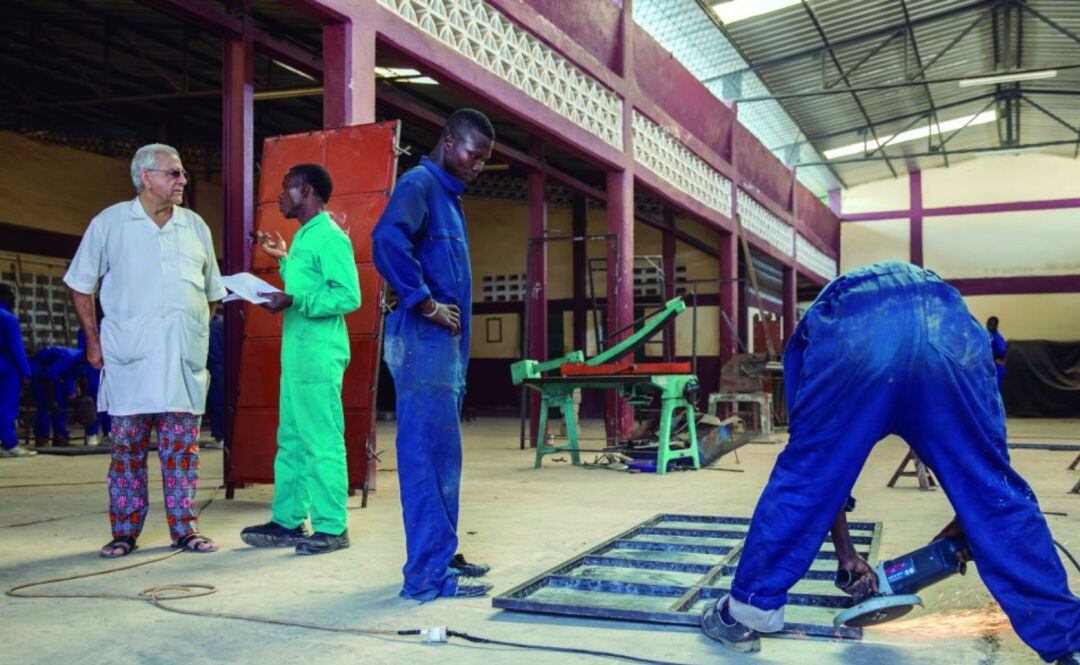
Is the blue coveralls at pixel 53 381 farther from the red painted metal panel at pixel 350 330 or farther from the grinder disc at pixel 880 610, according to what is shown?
the grinder disc at pixel 880 610

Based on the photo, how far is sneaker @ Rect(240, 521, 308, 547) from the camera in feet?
14.0

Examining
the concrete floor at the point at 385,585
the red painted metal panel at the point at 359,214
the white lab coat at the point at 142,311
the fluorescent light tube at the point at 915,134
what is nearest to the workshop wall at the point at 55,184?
the concrete floor at the point at 385,585

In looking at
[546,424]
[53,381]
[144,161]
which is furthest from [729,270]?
[144,161]

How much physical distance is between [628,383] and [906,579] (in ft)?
17.2

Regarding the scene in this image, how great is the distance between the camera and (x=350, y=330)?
18.6 feet

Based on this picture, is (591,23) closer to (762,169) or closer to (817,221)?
(762,169)

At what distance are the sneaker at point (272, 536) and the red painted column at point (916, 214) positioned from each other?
22698 mm

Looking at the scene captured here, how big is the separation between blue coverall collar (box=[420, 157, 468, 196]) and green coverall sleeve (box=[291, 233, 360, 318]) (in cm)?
89

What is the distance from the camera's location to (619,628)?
2.85 metres

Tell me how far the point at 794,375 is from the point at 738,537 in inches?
73.7

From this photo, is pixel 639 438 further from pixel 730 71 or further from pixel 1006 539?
pixel 730 71

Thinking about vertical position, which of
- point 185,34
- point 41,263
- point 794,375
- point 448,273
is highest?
point 185,34

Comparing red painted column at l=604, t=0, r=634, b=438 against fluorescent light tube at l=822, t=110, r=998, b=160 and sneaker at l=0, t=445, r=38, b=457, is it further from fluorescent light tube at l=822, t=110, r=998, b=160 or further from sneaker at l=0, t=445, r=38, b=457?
fluorescent light tube at l=822, t=110, r=998, b=160

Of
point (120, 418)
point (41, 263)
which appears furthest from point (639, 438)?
point (41, 263)
